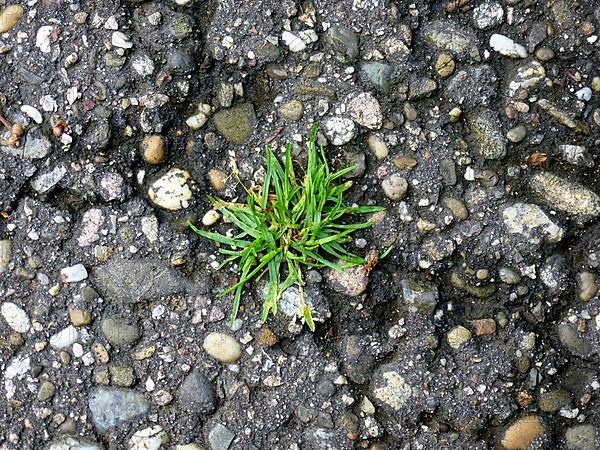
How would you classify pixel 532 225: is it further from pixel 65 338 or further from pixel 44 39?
pixel 44 39

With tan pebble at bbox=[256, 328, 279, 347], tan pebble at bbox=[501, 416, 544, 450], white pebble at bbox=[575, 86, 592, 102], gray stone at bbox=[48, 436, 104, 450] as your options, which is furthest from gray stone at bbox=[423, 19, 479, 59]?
gray stone at bbox=[48, 436, 104, 450]

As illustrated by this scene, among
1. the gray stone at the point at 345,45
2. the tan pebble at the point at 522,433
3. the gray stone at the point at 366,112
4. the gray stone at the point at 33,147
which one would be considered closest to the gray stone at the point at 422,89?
the gray stone at the point at 366,112

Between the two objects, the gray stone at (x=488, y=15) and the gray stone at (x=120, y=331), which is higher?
the gray stone at (x=488, y=15)

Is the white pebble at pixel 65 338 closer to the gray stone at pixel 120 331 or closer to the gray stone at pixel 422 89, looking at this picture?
the gray stone at pixel 120 331

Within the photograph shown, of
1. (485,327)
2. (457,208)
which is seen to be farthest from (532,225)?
(485,327)

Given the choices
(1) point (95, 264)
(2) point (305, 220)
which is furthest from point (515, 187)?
(1) point (95, 264)

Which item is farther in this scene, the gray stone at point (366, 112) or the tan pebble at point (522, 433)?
the gray stone at point (366, 112)
